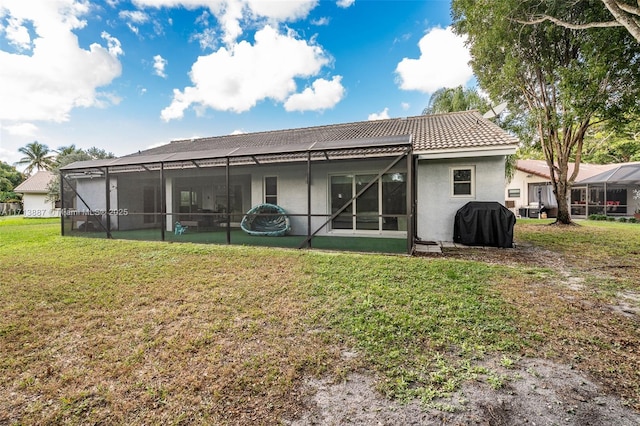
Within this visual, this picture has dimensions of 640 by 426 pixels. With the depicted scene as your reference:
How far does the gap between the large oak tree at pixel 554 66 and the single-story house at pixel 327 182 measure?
211 cm

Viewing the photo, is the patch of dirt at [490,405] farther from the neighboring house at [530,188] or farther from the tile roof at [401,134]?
the neighboring house at [530,188]

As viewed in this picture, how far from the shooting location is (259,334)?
117 inches

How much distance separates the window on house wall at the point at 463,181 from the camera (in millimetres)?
7984

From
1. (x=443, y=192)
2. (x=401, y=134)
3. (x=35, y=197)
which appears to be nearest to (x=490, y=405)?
(x=443, y=192)

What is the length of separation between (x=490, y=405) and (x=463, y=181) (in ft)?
23.7

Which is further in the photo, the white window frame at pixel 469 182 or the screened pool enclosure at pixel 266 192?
the white window frame at pixel 469 182

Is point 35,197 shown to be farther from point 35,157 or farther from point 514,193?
point 514,193

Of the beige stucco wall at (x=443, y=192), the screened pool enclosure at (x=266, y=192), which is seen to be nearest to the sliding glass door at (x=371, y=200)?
the screened pool enclosure at (x=266, y=192)

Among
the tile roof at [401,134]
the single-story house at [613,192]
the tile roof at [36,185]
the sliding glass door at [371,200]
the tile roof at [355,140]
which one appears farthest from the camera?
the tile roof at [36,185]

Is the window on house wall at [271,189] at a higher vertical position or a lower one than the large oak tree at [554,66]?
lower

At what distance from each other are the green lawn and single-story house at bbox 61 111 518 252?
226cm

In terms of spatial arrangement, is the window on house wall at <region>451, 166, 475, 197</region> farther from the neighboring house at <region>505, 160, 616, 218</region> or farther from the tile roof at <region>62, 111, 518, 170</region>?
the neighboring house at <region>505, 160, 616, 218</region>

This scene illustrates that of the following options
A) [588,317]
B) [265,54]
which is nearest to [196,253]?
[588,317]

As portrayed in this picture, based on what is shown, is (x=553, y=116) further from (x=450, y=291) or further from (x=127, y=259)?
(x=127, y=259)
